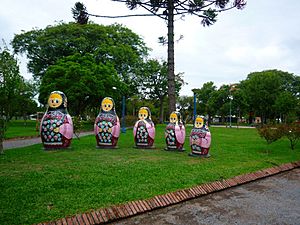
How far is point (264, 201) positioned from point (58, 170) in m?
4.40

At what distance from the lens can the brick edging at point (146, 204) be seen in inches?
151

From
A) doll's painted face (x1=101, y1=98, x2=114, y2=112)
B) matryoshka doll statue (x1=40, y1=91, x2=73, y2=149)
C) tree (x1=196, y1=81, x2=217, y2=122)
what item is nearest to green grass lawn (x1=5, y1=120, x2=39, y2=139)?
matryoshka doll statue (x1=40, y1=91, x2=73, y2=149)

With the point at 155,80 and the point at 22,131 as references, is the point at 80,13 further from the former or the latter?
the point at 155,80

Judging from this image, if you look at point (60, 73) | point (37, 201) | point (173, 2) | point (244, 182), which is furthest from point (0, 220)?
point (60, 73)

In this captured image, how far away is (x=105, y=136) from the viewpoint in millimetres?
10344

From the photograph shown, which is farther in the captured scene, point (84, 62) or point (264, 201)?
point (84, 62)

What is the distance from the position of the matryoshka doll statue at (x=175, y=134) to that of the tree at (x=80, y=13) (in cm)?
636

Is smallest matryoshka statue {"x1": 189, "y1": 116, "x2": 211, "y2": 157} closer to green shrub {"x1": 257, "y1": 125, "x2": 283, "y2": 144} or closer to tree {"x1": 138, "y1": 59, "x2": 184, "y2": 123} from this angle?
green shrub {"x1": 257, "y1": 125, "x2": 283, "y2": 144}

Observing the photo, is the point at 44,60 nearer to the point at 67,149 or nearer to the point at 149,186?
the point at 67,149

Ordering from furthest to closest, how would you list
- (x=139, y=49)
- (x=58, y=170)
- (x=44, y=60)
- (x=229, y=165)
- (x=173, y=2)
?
1. (x=139, y=49)
2. (x=44, y=60)
3. (x=173, y=2)
4. (x=229, y=165)
5. (x=58, y=170)

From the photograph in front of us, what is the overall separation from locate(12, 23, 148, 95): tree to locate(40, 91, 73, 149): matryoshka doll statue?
604 inches

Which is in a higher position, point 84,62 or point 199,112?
point 84,62

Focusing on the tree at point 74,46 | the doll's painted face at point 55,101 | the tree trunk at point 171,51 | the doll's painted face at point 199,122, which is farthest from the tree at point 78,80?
the doll's painted face at point 199,122

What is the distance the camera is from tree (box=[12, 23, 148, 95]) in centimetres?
2550
